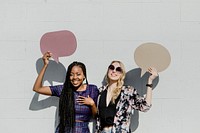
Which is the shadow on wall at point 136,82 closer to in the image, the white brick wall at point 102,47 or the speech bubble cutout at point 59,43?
the white brick wall at point 102,47

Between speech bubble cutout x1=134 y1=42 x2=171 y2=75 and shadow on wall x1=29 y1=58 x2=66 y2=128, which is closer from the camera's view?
speech bubble cutout x1=134 y1=42 x2=171 y2=75

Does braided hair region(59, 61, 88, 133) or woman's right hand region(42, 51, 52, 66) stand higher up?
woman's right hand region(42, 51, 52, 66)

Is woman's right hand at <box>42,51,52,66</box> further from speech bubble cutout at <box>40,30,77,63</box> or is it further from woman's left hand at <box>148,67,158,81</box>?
woman's left hand at <box>148,67,158,81</box>

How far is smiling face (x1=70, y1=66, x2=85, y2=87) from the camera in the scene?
9.07 feet

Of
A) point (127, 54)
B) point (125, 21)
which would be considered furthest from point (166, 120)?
point (125, 21)

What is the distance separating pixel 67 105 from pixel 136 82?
647 millimetres

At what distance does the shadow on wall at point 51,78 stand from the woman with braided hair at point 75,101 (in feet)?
0.64

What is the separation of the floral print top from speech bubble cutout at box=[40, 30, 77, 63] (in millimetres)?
596

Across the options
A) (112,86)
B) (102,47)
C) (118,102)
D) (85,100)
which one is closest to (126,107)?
(118,102)

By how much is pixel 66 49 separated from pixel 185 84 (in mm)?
1071

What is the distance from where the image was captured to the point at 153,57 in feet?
9.46

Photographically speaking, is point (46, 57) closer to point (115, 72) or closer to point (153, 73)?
point (115, 72)

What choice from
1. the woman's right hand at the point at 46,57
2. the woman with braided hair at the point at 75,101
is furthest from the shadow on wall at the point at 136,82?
the woman's right hand at the point at 46,57

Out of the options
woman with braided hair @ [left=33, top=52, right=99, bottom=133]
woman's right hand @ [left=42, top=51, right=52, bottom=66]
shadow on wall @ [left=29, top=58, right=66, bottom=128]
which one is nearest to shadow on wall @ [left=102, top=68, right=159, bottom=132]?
woman with braided hair @ [left=33, top=52, right=99, bottom=133]
